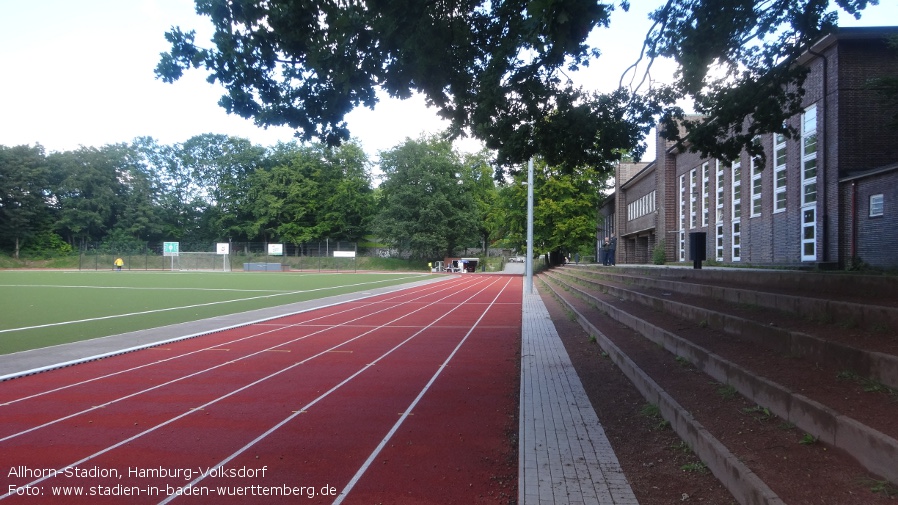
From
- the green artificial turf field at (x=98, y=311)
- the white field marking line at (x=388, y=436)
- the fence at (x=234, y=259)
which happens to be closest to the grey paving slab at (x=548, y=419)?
the white field marking line at (x=388, y=436)

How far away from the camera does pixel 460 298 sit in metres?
25.6

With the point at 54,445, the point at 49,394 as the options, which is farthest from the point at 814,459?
the point at 49,394

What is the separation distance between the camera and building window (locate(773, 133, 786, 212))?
1912 centimetres

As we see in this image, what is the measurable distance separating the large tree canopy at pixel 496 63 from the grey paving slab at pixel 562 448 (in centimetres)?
391

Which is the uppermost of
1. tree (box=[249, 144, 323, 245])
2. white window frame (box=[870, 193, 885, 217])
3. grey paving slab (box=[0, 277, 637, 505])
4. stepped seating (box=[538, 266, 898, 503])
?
tree (box=[249, 144, 323, 245])

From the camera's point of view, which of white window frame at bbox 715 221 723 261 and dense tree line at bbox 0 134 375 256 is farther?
dense tree line at bbox 0 134 375 256

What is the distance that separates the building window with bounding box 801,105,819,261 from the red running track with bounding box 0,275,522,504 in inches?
479

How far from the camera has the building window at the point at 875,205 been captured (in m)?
14.4

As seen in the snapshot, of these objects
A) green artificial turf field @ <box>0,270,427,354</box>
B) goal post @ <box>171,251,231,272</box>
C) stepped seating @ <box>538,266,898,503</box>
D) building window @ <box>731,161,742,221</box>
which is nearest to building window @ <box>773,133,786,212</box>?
building window @ <box>731,161,742,221</box>

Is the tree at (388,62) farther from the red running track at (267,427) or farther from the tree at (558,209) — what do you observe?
the tree at (558,209)

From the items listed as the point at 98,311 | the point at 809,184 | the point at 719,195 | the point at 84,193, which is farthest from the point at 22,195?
the point at 809,184

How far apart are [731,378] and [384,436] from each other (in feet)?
11.8

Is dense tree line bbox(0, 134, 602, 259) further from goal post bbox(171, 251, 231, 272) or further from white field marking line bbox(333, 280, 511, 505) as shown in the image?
white field marking line bbox(333, 280, 511, 505)

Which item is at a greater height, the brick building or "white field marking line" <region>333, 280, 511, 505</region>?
the brick building
